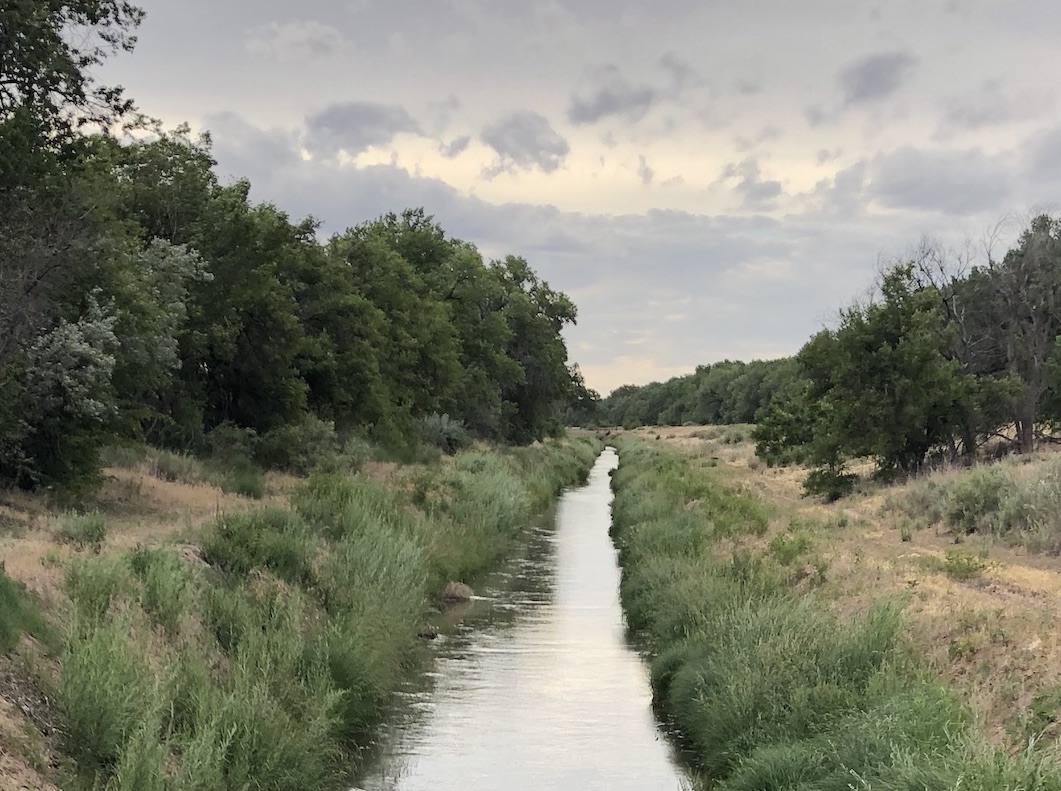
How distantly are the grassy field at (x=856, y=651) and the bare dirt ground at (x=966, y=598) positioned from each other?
31 millimetres

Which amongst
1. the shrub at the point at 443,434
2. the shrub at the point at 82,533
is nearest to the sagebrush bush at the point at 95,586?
the shrub at the point at 82,533

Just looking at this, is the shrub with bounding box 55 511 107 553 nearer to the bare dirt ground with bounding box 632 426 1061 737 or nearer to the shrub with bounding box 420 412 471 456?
the bare dirt ground with bounding box 632 426 1061 737

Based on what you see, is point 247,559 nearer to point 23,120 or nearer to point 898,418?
point 23,120

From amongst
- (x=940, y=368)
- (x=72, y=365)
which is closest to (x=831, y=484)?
(x=940, y=368)

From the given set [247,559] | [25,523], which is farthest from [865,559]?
[25,523]

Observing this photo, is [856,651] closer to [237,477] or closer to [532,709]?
[532,709]

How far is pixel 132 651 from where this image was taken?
9664mm

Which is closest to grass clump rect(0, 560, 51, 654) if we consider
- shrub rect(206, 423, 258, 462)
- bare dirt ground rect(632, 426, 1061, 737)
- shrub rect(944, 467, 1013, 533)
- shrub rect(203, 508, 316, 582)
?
shrub rect(203, 508, 316, 582)

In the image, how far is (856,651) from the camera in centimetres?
1050

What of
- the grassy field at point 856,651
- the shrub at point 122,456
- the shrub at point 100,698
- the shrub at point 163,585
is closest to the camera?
the grassy field at point 856,651

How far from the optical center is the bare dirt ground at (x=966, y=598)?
346 inches

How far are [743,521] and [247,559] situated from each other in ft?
42.1

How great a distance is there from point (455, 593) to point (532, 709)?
23.5 feet

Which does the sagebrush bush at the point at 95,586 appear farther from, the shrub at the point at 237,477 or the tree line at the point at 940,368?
the tree line at the point at 940,368
